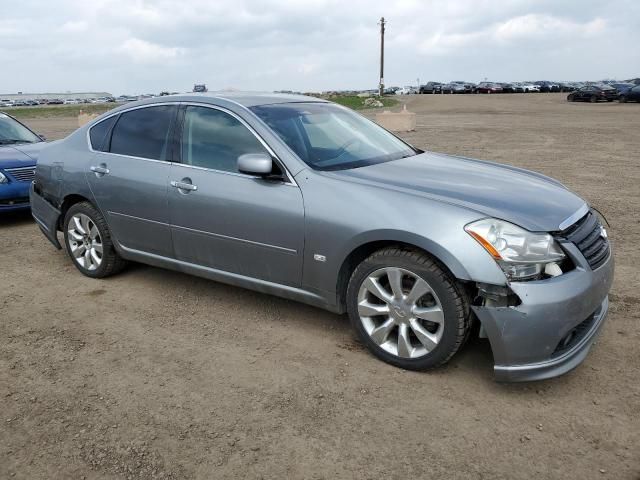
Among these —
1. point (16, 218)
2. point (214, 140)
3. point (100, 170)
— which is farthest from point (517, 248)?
point (16, 218)

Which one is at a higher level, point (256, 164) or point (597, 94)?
point (256, 164)

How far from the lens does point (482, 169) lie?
4094 millimetres

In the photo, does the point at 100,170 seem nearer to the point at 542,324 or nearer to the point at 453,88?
the point at 542,324

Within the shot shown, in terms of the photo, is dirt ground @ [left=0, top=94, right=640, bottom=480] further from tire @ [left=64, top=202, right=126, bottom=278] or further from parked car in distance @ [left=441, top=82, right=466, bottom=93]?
parked car in distance @ [left=441, top=82, right=466, bottom=93]

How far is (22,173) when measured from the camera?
7254 mm

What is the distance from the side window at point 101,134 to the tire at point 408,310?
2716mm

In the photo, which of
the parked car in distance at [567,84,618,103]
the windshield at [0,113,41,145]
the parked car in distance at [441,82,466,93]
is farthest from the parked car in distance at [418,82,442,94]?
the windshield at [0,113,41,145]

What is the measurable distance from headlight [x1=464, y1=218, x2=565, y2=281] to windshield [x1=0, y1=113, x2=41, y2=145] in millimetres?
7458

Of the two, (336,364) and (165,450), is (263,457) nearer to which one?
(165,450)

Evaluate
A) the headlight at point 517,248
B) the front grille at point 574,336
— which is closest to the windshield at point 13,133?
the headlight at point 517,248

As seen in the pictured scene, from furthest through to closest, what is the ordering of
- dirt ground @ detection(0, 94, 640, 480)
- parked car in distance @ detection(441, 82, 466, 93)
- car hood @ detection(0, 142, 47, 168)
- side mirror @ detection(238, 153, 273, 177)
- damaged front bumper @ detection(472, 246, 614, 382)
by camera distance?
1. parked car in distance @ detection(441, 82, 466, 93)
2. car hood @ detection(0, 142, 47, 168)
3. side mirror @ detection(238, 153, 273, 177)
4. damaged front bumper @ detection(472, 246, 614, 382)
5. dirt ground @ detection(0, 94, 640, 480)

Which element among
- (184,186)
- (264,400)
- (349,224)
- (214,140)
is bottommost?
(264,400)

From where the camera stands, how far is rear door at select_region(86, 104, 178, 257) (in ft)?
14.3

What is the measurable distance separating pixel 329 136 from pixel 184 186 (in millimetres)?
1143
